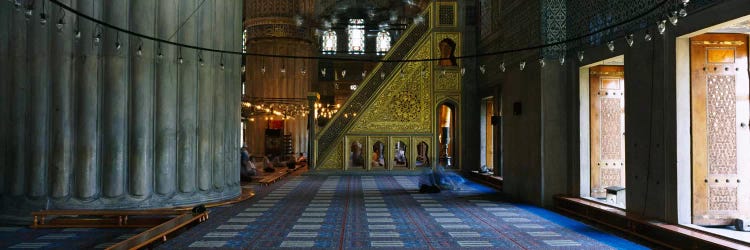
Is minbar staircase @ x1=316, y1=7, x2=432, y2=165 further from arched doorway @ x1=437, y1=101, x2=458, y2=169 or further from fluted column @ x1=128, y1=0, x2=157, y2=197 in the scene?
fluted column @ x1=128, y1=0, x2=157, y2=197

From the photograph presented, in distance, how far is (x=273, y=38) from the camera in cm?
1998

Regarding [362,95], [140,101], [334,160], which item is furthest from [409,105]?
[140,101]

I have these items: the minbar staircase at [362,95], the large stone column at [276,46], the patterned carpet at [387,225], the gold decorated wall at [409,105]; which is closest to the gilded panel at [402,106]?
the gold decorated wall at [409,105]

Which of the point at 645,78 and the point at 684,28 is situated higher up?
the point at 684,28

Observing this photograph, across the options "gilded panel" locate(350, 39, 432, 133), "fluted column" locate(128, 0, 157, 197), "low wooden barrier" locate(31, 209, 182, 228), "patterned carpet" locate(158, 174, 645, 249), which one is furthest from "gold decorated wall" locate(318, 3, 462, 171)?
"low wooden barrier" locate(31, 209, 182, 228)

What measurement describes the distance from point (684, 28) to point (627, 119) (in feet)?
4.42

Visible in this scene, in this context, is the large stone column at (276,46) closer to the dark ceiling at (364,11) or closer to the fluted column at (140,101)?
the dark ceiling at (364,11)

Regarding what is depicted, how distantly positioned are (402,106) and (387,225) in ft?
26.3

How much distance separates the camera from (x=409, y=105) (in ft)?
45.3

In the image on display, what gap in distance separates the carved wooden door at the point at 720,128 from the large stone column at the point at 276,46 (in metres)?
15.6

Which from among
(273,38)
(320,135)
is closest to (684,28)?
(320,135)

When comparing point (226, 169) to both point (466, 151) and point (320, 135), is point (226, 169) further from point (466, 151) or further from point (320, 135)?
point (466, 151)

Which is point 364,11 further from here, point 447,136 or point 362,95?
point 447,136

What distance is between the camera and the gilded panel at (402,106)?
1375 cm
